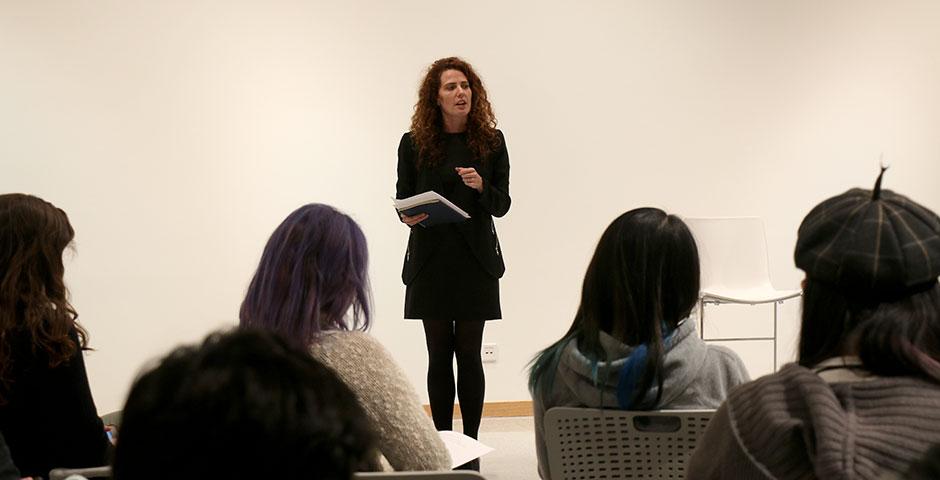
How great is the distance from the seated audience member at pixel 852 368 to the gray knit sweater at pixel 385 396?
2.32 ft

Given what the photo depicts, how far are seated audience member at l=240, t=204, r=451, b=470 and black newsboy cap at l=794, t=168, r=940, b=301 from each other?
827 mm

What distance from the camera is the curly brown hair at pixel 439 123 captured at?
3.75 meters

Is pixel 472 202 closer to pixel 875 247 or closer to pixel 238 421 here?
pixel 875 247

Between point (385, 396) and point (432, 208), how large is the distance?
1.62 meters

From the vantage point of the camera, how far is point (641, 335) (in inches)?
73.5

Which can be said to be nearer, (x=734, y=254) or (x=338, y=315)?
(x=338, y=315)

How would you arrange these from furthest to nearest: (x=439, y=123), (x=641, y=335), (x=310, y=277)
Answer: (x=439, y=123) → (x=310, y=277) → (x=641, y=335)

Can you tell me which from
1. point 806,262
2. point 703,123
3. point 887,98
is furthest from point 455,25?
point 806,262

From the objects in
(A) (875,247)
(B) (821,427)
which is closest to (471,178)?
(A) (875,247)

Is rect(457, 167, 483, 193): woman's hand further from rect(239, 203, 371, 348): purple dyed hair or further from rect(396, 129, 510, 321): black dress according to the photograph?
rect(239, 203, 371, 348): purple dyed hair

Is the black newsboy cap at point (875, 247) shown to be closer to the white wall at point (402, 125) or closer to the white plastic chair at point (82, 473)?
the white plastic chair at point (82, 473)

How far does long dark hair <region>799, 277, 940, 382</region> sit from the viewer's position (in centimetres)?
122

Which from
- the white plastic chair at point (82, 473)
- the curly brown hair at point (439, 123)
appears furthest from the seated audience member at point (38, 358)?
the curly brown hair at point (439, 123)

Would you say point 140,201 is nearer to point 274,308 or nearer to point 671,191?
point 671,191
